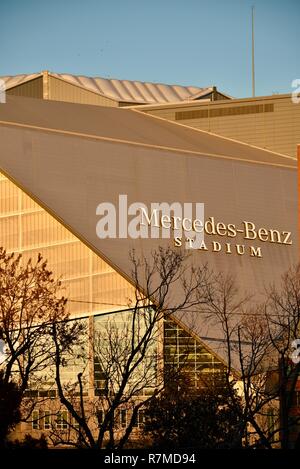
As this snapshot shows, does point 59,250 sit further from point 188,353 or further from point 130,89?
point 130,89

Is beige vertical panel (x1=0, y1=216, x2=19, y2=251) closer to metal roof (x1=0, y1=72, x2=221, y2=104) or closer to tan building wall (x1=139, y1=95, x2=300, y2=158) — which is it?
tan building wall (x1=139, y1=95, x2=300, y2=158)

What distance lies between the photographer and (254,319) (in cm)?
7888

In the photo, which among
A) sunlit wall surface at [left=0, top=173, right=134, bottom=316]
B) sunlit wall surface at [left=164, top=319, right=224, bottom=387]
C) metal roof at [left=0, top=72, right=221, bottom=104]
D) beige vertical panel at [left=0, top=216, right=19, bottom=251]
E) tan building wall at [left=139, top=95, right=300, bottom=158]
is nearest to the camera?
sunlit wall surface at [left=164, top=319, right=224, bottom=387]

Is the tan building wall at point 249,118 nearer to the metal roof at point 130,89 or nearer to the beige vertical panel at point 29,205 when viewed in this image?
the metal roof at point 130,89

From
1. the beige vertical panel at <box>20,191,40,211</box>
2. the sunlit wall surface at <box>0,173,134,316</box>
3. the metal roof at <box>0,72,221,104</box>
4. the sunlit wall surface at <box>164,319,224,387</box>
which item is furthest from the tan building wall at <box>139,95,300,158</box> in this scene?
the beige vertical panel at <box>20,191,40,211</box>

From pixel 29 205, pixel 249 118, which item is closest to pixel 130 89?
pixel 249 118

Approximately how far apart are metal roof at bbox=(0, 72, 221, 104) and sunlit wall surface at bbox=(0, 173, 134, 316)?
36.8m

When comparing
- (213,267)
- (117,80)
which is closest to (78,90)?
(117,80)

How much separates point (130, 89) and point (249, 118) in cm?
1877

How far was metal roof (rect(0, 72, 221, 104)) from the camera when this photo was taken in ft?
385

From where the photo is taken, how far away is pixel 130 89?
122688 mm

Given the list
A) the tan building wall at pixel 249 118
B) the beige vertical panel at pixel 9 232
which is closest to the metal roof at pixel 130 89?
the tan building wall at pixel 249 118

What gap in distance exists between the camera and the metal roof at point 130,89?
4624 inches

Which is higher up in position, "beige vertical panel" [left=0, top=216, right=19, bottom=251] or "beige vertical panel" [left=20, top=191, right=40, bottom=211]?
"beige vertical panel" [left=20, top=191, right=40, bottom=211]
